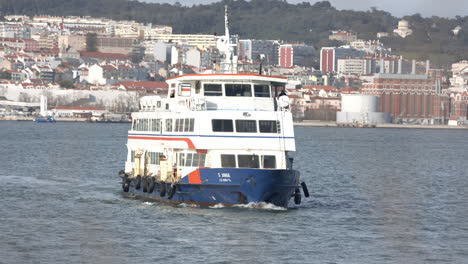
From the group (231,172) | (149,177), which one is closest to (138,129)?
(149,177)

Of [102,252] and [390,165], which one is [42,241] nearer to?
[102,252]

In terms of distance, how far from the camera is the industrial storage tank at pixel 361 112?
191 meters

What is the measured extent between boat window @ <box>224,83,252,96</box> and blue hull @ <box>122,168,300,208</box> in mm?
2970

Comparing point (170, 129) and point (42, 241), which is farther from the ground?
point (170, 129)

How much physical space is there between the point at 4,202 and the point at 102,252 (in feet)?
37.6

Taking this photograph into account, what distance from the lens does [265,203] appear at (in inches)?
1389

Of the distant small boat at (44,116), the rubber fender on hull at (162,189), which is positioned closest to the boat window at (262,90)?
the rubber fender on hull at (162,189)

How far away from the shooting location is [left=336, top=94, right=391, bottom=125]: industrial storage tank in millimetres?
191125

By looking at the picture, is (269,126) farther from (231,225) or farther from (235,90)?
(231,225)

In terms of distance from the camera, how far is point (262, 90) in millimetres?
37094

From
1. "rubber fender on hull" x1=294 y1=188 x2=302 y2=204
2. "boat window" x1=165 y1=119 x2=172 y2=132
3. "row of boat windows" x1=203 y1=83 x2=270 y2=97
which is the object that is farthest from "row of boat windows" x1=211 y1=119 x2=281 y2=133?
"rubber fender on hull" x1=294 y1=188 x2=302 y2=204

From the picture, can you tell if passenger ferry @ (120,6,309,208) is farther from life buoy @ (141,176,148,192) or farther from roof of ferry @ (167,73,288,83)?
life buoy @ (141,176,148,192)

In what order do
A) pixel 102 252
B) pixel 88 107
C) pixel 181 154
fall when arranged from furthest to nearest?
pixel 88 107 → pixel 181 154 → pixel 102 252

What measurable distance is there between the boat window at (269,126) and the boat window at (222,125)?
0.87m
